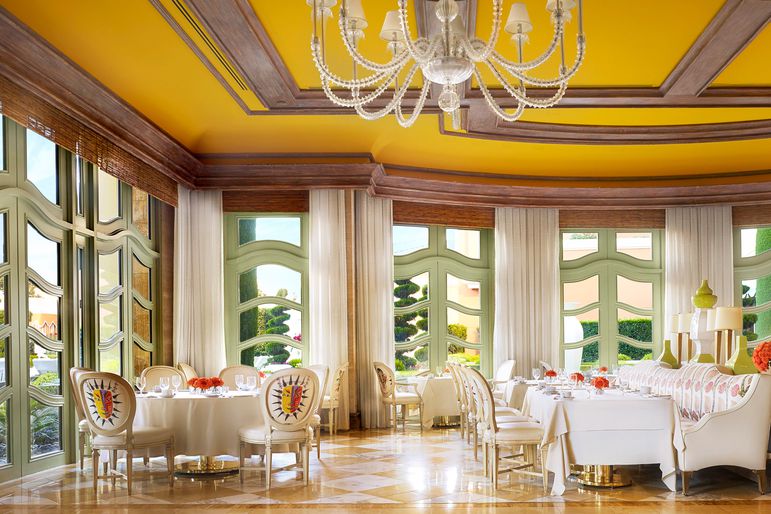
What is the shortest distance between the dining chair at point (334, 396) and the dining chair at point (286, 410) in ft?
8.29

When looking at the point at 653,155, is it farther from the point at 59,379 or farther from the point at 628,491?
the point at 59,379

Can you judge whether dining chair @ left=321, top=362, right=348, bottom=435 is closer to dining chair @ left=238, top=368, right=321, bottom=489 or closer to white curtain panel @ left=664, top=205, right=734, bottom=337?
dining chair @ left=238, top=368, right=321, bottom=489

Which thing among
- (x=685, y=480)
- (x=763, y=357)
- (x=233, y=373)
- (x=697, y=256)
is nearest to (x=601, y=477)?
(x=685, y=480)

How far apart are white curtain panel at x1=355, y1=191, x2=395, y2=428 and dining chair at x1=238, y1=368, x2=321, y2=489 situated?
3249 millimetres

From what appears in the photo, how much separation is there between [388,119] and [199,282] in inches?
118

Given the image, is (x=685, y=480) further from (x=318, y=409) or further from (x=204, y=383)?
(x=204, y=383)

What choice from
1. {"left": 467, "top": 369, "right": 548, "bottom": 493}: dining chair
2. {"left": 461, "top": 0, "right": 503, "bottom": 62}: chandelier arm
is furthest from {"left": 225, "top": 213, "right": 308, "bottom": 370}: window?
{"left": 461, "top": 0, "right": 503, "bottom": 62}: chandelier arm

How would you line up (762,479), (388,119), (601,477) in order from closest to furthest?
(762,479) < (601,477) < (388,119)

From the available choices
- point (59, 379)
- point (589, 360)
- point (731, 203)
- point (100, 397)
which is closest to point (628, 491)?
point (100, 397)

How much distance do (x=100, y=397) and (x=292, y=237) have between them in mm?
4293

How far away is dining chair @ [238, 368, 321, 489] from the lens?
636cm

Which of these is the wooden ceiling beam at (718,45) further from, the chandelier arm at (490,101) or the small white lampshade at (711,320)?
the small white lampshade at (711,320)

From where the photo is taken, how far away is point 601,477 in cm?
625

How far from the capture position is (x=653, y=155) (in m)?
10.8
